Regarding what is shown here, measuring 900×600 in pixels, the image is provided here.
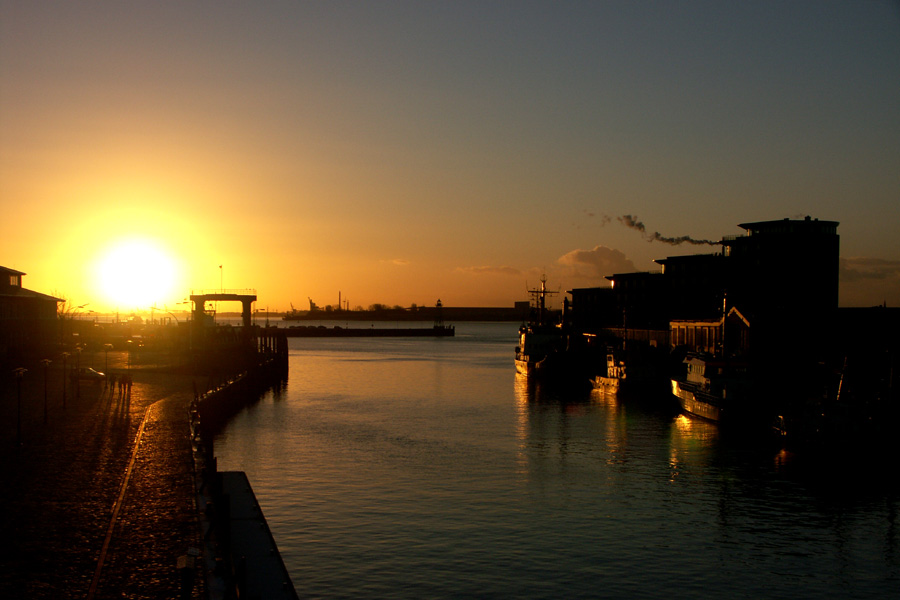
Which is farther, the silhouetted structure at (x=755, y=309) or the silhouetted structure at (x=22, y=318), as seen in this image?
the silhouetted structure at (x=22, y=318)

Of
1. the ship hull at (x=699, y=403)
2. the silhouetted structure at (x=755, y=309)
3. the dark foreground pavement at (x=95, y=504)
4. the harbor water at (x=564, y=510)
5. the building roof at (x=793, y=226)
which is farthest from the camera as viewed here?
the building roof at (x=793, y=226)

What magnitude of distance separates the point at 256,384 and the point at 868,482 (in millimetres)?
54176

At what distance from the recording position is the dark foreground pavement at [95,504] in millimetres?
15156

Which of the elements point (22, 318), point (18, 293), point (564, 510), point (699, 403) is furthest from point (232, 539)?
point (18, 293)

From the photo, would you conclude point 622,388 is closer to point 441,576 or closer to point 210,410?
point 210,410

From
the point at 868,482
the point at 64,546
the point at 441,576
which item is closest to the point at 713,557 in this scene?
the point at 441,576

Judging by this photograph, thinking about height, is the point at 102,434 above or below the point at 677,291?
below

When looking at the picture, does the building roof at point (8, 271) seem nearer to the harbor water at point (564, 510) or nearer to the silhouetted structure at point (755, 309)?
the harbor water at point (564, 510)

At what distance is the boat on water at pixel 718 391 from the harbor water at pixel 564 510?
163 centimetres

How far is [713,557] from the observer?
22922 millimetres

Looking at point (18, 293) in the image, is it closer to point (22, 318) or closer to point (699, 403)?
point (22, 318)

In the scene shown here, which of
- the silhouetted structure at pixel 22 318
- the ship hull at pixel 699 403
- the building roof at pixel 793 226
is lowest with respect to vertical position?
the ship hull at pixel 699 403

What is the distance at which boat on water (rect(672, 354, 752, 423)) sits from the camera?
4772cm

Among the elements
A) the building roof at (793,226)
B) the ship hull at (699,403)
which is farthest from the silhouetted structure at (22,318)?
the building roof at (793,226)
